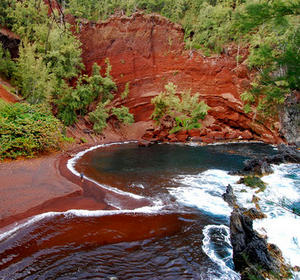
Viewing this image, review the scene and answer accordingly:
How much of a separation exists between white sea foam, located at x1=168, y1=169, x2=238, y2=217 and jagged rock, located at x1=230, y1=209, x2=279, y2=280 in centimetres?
228

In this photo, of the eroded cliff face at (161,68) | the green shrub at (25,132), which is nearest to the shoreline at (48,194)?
the green shrub at (25,132)

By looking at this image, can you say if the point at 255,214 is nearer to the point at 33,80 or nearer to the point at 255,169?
the point at 255,169

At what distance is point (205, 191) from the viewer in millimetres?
10930

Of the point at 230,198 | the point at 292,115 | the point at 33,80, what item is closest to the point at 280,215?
the point at 230,198

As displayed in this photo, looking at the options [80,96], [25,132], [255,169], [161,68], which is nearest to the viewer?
[255,169]

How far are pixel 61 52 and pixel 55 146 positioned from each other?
11.3 metres

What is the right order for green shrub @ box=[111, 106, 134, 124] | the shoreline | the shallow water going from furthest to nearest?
green shrub @ box=[111, 106, 134, 124]
the shoreline
the shallow water

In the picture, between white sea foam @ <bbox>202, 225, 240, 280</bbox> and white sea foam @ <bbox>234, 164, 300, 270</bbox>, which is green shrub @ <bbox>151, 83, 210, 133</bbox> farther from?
white sea foam @ <bbox>202, 225, 240, 280</bbox>

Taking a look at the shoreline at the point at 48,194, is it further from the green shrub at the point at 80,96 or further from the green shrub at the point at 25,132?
the green shrub at the point at 80,96

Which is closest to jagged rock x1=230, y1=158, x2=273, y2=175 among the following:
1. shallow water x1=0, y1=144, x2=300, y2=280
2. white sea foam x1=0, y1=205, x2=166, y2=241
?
shallow water x1=0, y1=144, x2=300, y2=280

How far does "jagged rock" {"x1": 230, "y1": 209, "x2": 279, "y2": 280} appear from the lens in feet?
17.1

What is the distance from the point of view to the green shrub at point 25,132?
45.1ft

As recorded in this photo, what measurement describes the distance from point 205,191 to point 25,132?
39.0 feet

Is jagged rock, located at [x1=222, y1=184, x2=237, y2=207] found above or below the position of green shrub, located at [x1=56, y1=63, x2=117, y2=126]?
below
